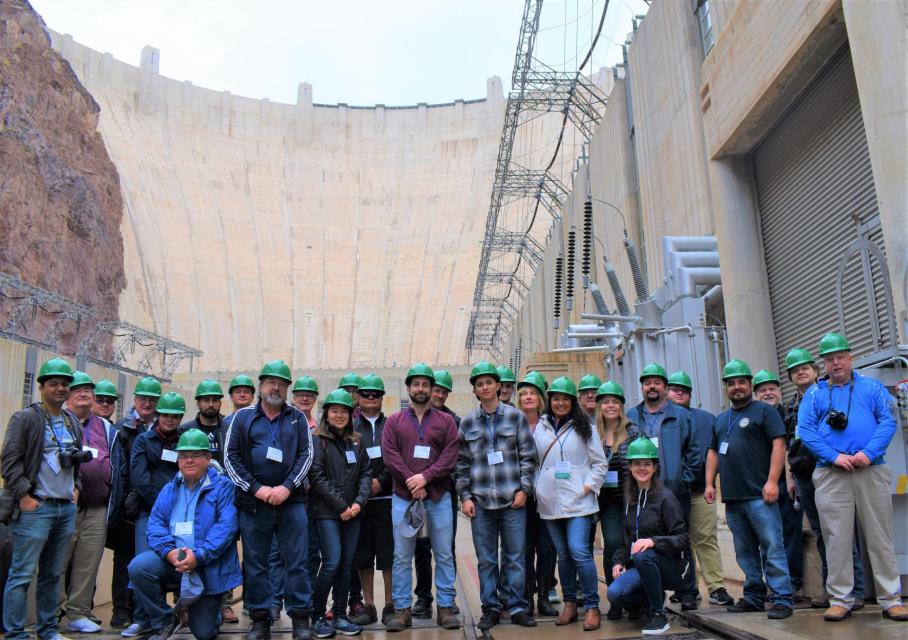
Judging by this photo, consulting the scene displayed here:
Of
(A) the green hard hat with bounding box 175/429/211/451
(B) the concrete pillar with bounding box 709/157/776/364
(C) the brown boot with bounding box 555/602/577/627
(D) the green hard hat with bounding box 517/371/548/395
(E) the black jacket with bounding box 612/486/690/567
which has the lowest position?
(C) the brown boot with bounding box 555/602/577/627

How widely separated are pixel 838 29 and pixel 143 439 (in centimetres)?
561

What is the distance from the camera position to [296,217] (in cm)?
4134

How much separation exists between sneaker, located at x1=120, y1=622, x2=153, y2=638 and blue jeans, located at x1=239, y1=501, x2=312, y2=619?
584mm

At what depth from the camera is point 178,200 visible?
127 ft

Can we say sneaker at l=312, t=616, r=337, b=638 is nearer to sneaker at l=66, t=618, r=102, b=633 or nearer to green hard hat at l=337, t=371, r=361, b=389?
sneaker at l=66, t=618, r=102, b=633

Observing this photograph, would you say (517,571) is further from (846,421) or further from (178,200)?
(178,200)

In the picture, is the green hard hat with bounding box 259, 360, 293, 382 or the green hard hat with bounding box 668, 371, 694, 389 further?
the green hard hat with bounding box 668, 371, 694, 389

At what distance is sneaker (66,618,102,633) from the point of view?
Answer: 413 centimetres

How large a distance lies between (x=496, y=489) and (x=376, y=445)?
2.65 ft

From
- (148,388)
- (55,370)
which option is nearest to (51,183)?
(148,388)

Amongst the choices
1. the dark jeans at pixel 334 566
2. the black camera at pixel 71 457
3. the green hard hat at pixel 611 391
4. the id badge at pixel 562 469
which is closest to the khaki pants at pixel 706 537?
the green hard hat at pixel 611 391

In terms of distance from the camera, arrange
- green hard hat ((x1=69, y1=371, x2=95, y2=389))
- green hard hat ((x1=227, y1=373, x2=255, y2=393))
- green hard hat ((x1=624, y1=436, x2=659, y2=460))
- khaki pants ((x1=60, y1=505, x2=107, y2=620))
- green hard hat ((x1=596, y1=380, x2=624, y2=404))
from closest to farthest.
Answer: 1. green hard hat ((x1=624, y1=436, x2=659, y2=460))
2. khaki pants ((x1=60, y1=505, x2=107, y2=620))
3. green hard hat ((x1=596, y1=380, x2=624, y2=404))
4. green hard hat ((x1=69, y1=371, x2=95, y2=389))
5. green hard hat ((x1=227, y1=373, x2=255, y2=393))

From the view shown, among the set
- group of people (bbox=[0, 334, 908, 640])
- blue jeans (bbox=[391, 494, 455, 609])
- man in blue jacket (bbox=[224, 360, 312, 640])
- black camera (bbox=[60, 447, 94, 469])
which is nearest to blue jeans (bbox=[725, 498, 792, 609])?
group of people (bbox=[0, 334, 908, 640])

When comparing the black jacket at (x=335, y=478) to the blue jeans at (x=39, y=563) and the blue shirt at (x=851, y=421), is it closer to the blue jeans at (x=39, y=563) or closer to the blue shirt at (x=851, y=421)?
the blue jeans at (x=39, y=563)
